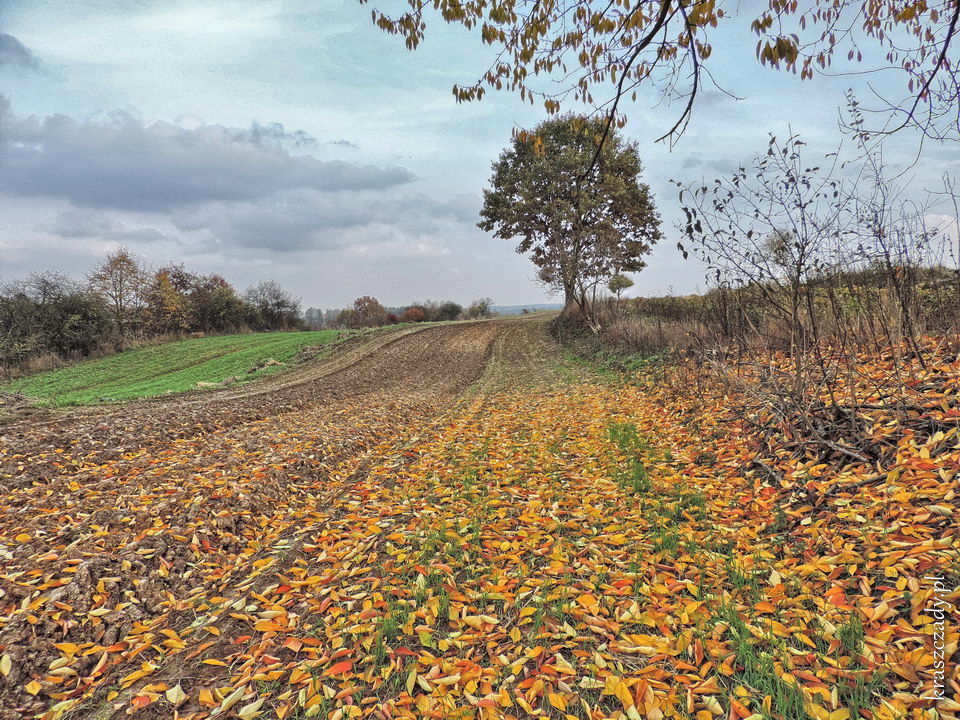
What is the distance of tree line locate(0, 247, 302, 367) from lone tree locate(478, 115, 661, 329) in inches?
798

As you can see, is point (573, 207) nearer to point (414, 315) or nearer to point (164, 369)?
point (164, 369)

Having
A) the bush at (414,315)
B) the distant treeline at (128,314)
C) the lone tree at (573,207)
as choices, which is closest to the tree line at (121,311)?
the distant treeline at (128,314)

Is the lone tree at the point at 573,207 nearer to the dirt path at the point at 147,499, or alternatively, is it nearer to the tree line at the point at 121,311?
the dirt path at the point at 147,499

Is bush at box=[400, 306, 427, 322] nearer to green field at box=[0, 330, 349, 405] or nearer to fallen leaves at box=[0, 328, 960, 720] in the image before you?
green field at box=[0, 330, 349, 405]

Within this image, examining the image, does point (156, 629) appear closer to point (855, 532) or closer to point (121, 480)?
point (121, 480)

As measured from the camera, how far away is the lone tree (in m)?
20.2

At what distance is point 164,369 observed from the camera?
63.0 feet

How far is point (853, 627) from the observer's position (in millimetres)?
2434

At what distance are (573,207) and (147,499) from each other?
20312mm

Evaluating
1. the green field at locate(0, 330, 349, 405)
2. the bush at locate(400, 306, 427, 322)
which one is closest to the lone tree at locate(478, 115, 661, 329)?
the green field at locate(0, 330, 349, 405)

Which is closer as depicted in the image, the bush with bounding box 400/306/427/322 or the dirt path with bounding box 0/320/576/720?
the dirt path with bounding box 0/320/576/720

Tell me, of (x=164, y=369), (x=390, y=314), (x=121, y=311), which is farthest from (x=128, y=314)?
(x=390, y=314)

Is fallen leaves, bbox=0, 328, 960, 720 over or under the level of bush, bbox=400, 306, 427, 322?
under

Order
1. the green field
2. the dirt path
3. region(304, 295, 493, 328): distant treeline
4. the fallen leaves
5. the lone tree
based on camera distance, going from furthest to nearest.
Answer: region(304, 295, 493, 328): distant treeline, the lone tree, the green field, the dirt path, the fallen leaves
